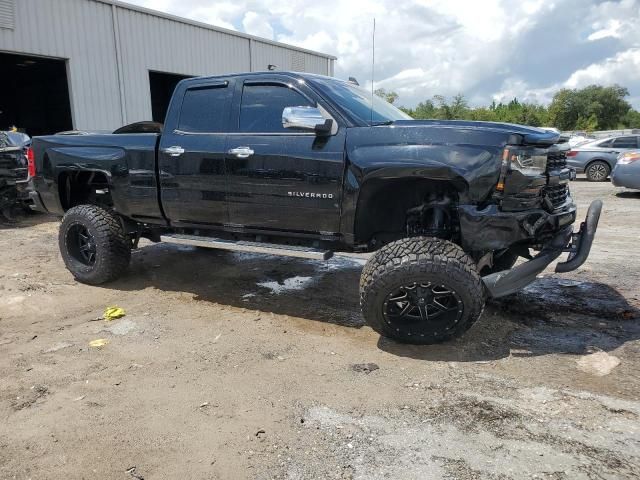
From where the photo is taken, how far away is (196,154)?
4.71m

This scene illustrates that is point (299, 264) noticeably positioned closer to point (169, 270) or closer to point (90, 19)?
point (169, 270)

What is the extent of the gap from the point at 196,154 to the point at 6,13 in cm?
1058

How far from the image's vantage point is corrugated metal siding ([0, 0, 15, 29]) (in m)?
11.9

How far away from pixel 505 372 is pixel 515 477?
1153 millimetres

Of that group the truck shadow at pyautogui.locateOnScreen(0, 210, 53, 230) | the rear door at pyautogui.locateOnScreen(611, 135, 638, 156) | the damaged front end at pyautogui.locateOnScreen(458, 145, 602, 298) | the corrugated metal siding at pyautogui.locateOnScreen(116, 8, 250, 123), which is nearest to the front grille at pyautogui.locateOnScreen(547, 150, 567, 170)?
the damaged front end at pyautogui.locateOnScreen(458, 145, 602, 298)

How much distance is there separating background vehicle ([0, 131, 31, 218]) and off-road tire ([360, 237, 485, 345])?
7.99 m

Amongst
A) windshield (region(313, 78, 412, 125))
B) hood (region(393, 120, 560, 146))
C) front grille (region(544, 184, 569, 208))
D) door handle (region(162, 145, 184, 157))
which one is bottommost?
front grille (region(544, 184, 569, 208))

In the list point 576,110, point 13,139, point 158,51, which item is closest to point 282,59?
point 158,51

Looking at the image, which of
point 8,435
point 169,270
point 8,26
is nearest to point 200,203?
point 169,270

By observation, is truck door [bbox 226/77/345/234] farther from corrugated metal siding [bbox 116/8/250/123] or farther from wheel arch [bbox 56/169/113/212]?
corrugated metal siding [bbox 116/8/250/123]

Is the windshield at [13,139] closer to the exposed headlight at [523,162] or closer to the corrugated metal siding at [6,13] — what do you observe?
the corrugated metal siding at [6,13]

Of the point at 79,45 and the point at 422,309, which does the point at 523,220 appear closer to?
the point at 422,309

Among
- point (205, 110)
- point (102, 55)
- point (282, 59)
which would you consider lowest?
point (205, 110)

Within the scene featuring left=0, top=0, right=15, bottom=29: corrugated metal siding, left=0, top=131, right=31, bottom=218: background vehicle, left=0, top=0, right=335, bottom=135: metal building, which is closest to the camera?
left=0, top=131, right=31, bottom=218: background vehicle
